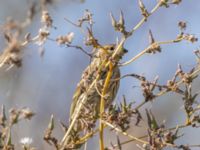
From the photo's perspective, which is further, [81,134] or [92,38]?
[81,134]

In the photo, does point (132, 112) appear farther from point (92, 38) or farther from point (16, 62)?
point (16, 62)

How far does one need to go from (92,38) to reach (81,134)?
0.44m

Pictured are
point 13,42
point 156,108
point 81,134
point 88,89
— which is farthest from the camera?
point 156,108

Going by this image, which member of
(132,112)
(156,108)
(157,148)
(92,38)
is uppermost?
(156,108)

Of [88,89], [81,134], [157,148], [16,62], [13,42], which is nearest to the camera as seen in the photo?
[13,42]

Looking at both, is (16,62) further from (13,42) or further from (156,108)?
(156,108)

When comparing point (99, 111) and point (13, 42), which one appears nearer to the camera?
point (13, 42)

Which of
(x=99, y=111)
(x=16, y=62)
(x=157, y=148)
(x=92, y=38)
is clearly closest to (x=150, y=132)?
(x=157, y=148)

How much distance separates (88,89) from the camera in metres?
2.12

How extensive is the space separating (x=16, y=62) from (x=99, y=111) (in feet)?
2.20

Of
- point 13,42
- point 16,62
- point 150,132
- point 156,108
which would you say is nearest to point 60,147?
point 150,132

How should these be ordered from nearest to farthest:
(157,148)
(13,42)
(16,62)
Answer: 1. (13,42)
2. (16,62)
3. (157,148)

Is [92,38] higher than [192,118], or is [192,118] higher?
[92,38]

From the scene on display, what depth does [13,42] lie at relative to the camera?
140cm
